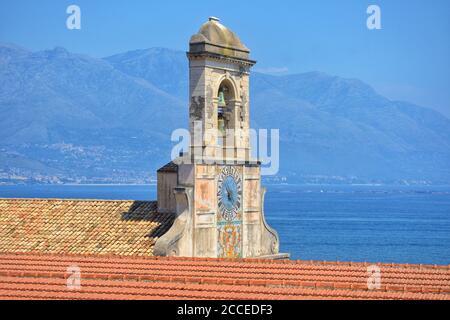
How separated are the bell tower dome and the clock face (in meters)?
0.52

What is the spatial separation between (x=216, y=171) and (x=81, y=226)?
15.1 feet

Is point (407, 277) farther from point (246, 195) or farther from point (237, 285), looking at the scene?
point (246, 195)

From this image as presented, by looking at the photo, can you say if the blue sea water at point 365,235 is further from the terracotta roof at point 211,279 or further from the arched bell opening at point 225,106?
the terracotta roof at point 211,279

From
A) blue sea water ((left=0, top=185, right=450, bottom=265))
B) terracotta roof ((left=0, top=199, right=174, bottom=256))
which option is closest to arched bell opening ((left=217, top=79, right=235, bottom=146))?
terracotta roof ((left=0, top=199, right=174, bottom=256))

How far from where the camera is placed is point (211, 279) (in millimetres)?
22406

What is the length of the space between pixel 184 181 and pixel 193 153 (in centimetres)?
104

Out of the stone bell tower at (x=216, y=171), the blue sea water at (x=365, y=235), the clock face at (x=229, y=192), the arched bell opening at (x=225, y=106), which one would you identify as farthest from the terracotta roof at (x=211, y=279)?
the blue sea water at (x=365, y=235)

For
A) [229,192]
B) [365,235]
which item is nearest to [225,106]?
[229,192]

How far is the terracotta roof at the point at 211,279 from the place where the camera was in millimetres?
20922

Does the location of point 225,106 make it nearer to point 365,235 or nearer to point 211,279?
point 211,279

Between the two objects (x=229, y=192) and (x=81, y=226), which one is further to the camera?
(x=229, y=192)

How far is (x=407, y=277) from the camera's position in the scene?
23.1m

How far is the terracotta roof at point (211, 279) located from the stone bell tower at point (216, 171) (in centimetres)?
743
